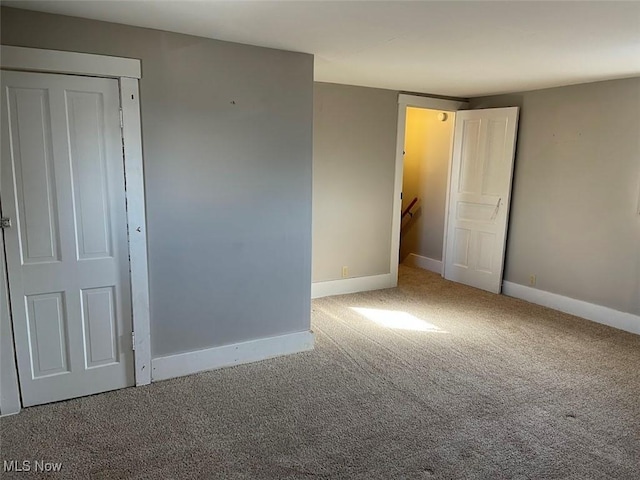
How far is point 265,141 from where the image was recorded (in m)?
3.14

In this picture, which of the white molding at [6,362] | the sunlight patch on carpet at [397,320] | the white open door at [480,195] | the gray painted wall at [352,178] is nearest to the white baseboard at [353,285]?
the gray painted wall at [352,178]

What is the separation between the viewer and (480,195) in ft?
16.9

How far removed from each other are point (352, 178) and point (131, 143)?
263 centimetres

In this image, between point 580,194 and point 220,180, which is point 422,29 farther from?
point 580,194

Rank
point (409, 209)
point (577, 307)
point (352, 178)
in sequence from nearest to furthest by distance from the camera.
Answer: point (577, 307)
point (352, 178)
point (409, 209)

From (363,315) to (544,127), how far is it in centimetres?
269

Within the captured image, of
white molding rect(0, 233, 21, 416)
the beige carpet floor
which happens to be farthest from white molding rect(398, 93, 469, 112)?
white molding rect(0, 233, 21, 416)

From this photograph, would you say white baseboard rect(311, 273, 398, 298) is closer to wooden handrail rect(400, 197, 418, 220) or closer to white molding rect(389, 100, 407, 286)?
white molding rect(389, 100, 407, 286)

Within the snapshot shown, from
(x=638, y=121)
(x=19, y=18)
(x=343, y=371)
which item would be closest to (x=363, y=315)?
(x=343, y=371)

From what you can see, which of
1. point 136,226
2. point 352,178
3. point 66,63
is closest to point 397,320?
point 352,178

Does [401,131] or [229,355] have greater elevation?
[401,131]

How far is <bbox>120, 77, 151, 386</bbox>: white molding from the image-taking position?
2.68 meters

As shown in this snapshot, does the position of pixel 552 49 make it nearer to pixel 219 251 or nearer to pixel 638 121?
pixel 638 121

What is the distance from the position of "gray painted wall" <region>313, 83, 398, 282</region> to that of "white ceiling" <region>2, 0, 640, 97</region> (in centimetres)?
94
